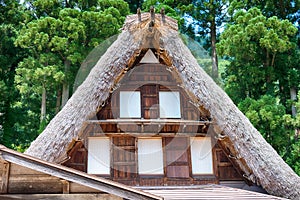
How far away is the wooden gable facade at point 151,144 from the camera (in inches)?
248

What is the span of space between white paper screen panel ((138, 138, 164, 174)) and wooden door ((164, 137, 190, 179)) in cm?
13

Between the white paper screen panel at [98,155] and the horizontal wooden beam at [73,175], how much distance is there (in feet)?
8.05

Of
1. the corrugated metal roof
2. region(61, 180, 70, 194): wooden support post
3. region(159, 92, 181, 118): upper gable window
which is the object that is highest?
region(159, 92, 181, 118): upper gable window

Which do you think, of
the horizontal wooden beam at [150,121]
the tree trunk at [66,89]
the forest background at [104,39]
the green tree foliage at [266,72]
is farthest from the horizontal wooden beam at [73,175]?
the tree trunk at [66,89]

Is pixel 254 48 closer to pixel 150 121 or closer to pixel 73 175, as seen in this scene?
pixel 150 121

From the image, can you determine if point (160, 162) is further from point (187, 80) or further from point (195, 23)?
point (195, 23)

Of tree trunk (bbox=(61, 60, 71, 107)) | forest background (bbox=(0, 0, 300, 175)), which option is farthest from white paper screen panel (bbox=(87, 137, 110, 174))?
tree trunk (bbox=(61, 60, 71, 107))

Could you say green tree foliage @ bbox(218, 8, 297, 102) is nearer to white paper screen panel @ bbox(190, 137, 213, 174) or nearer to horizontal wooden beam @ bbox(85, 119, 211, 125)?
white paper screen panel @ bbox(190, 137, 213, 174)

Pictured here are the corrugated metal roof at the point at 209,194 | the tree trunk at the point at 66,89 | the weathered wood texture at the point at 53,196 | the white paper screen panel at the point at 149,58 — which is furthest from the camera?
the tree trunk at the point at 66,89

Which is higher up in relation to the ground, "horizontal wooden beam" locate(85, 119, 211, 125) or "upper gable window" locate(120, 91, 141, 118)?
"upper gable window" locate(120, 91, 141, 118)

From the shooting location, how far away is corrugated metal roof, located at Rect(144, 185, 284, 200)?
5.16 m

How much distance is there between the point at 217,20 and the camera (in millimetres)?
18016

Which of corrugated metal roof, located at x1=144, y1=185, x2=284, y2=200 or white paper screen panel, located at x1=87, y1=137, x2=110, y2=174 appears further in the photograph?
white paper screen panel, located at x1=87, y1=137, x2=110, y2=174

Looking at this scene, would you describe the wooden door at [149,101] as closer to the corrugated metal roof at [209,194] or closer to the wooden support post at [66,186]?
the corrugated metal roof at [209,194]
